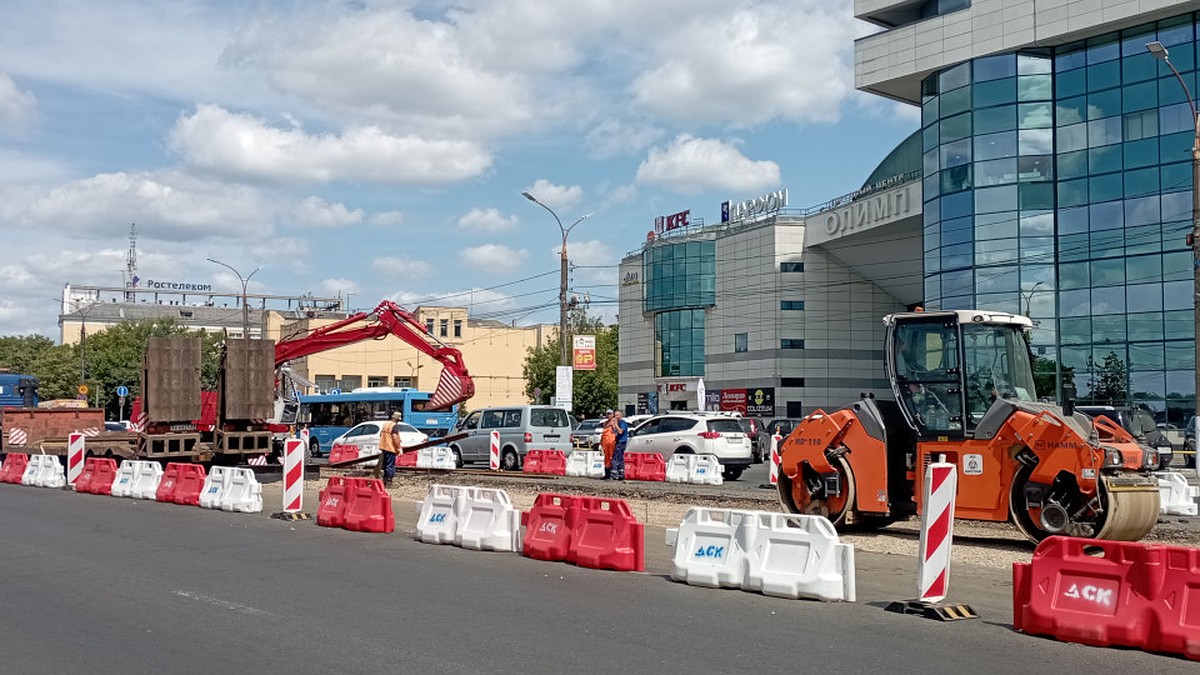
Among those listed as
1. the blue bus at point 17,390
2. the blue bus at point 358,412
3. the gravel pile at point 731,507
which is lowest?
the gravel pile at point 731,507

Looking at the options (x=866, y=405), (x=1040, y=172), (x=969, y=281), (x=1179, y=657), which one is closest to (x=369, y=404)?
(x=969, y=281)

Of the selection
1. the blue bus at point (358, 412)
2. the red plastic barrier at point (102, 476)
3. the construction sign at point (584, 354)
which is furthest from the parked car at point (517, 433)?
the construction sign at point (584, 354)

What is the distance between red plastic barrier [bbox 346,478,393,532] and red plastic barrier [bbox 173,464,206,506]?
526 centimetres

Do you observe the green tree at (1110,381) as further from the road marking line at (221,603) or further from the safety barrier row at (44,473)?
the road marking line at (221,603)

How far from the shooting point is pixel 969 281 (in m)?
50.0

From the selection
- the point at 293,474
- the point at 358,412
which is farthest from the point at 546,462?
the point at 358,412

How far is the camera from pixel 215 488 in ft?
66.1

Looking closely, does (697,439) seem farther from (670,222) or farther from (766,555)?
(670,222)

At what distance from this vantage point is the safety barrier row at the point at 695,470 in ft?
87.5

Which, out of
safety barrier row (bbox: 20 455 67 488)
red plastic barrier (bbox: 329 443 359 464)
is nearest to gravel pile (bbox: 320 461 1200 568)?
red plastic barrier (bbox: 329 443 359 464)

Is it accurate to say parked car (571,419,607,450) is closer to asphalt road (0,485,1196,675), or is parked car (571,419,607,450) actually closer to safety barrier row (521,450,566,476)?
safety barrier row (521,450,566,476)

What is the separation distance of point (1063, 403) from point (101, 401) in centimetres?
7781

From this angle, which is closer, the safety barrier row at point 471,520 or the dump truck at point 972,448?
the dump truck at point 972,448

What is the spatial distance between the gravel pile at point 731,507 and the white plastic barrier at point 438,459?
2555mm
